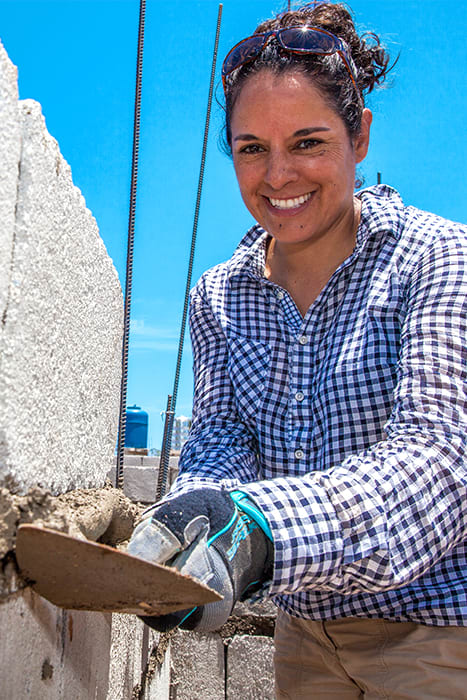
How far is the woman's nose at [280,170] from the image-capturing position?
159 cm

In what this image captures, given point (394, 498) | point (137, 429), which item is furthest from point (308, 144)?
point (137, 429)

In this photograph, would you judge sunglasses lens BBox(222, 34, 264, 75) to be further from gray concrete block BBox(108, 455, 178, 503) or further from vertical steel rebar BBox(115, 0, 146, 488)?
gray concrete block BBox(108, 455, 178, 503)

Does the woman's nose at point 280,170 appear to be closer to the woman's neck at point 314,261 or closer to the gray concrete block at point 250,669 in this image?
the woman's neck at point 314,261

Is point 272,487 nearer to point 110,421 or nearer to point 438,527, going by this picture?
point 438,527

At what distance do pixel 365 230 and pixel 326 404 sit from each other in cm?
Answer: 44

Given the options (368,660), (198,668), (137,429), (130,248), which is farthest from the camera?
(137,429)

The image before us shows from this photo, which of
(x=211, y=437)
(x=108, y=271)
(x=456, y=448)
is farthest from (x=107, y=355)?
(x=456, y=448)

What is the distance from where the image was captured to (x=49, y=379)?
1.28 metres

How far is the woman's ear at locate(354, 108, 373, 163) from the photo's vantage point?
176 centimetres

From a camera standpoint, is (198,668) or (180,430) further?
(180,430)

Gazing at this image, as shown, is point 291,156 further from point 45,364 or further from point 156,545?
point 156,545

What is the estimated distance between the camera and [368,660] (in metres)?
1.49

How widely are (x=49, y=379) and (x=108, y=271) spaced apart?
1.83ft

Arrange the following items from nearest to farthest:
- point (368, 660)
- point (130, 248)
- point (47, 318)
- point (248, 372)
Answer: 1. point (47, 318)
2. point (368, 660)
3. point (248, 372)
4. point (130, 248)
